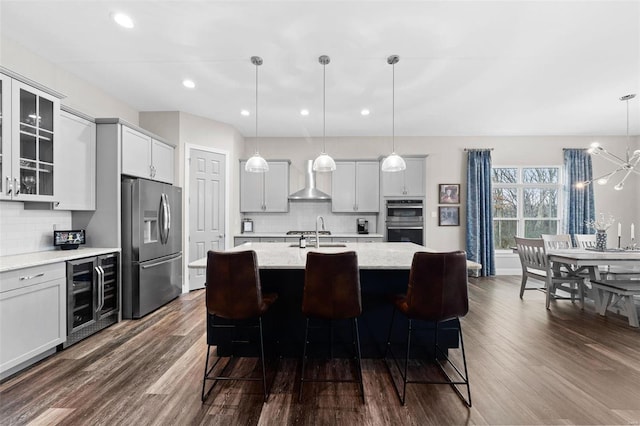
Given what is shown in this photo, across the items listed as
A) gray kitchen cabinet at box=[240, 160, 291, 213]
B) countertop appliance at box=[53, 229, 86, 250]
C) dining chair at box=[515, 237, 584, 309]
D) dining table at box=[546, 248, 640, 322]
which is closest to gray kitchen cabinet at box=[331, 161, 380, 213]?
gray kitchen cabinet at box=[240, 160, 291, 213]

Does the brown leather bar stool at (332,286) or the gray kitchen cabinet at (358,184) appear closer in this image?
the brown leather bar stool at (332,286)

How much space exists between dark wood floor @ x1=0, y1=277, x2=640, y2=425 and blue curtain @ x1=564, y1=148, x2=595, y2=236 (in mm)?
3451

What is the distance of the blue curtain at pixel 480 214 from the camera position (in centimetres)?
573

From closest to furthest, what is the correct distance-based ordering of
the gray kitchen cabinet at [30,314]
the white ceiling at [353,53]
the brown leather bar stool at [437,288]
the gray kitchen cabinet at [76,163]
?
1. the brown leather bar stool at [437,288]
2. the gray kitchen cabinet at [30,314]
3. the white ceiling at [353,53]
4. the gray kitchen cabinet at [76,163]

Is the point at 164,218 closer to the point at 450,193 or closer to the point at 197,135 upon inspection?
the point at 197,135

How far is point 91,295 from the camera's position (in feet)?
9.78

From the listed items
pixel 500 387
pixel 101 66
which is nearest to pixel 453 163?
pixel 500 387

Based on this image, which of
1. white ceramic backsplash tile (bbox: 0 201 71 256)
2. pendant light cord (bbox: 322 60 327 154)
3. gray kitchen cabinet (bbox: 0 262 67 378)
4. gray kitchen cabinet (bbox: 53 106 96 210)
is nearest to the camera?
gray kitchen cabinet (bbox: 0 262 67 378)

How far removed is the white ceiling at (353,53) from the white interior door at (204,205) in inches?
32.8

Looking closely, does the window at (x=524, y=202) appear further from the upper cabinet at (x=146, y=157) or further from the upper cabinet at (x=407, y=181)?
the upper cabinet at (x=146, y=157)

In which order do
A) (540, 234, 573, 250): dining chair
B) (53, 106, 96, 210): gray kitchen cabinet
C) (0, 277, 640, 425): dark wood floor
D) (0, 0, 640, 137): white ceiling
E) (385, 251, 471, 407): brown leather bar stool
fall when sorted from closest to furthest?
(0, 277, 640, 425): dark wood floor
(385, 251, 471, 407): brown leather bar stool
(0, 0, 640, 137): white ceiling
(53, 106, 96, 210): gray kitchen cabinet
(540, 234, 573, 250): dining chair

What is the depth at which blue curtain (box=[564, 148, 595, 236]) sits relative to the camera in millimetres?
5715

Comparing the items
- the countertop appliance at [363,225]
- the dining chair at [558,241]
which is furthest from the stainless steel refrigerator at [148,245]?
the dining chair at [558,241]

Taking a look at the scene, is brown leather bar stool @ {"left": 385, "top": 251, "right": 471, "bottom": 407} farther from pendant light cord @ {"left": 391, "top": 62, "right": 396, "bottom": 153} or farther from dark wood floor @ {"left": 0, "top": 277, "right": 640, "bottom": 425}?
pendant light cord @ {"left": 391, "top": 62, "right": 396, "bottom": 153}
